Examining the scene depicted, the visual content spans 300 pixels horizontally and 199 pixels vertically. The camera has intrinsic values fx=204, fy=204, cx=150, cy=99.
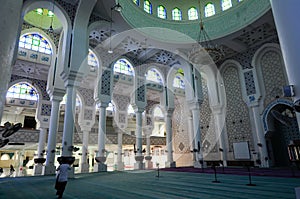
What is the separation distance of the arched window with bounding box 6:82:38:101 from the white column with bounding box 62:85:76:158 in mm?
7608

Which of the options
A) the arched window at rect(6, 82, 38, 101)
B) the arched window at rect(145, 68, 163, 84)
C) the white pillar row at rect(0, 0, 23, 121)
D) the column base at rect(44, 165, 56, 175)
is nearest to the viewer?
the white pillar row at rect(0, 0, 23, 121)

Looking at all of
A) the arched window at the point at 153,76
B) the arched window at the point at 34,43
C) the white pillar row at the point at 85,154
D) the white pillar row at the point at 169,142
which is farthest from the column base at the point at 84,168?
the arched window at the point at 153,76

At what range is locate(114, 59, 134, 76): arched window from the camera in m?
14.0

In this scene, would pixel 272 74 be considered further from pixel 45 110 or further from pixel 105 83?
pixel 45 110

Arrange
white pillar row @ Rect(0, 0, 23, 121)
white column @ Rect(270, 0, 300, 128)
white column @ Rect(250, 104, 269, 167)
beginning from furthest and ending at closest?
white column @ Rect(250, 104, 269, 167), white column @ Rect(270, 0, 300, 128), white pillar row @ Rect(0, 0, 23, 121)

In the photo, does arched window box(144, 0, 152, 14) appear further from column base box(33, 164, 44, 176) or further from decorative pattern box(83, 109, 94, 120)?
column base box(33, 164, 44, 176)

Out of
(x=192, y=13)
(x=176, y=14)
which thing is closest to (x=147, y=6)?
(x=176, y=14)

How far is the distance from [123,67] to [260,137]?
31.6 ft

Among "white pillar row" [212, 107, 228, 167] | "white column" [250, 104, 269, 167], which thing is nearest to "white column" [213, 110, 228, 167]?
"white pillar row" [212, 107, 228, 167]

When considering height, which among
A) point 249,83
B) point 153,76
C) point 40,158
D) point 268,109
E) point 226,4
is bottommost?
point 40,158

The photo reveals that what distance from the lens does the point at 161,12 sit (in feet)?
41.9

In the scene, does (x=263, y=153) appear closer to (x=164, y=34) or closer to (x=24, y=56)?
(x=164, y=34)

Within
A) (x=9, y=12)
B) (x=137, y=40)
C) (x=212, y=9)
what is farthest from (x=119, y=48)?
(x=9, y=12)

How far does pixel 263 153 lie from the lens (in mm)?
11062
